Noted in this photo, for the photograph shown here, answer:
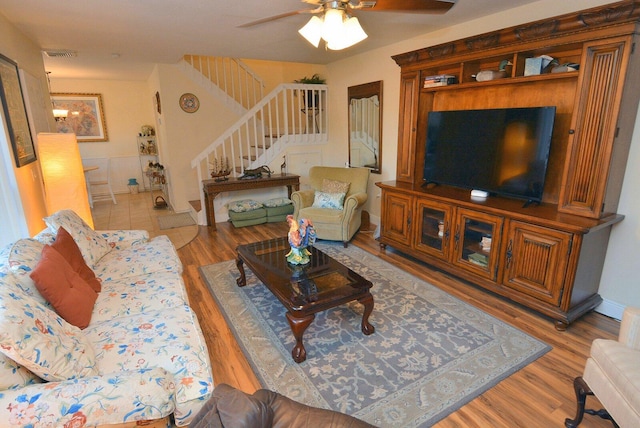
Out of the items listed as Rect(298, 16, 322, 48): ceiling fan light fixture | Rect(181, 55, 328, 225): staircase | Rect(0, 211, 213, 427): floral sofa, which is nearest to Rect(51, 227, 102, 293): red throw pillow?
Rect(0, 211, 213, 427): floral sofa

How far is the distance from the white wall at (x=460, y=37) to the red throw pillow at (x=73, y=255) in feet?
11.9

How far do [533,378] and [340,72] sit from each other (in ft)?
15.7

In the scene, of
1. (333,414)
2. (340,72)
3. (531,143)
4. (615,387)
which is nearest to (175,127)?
(340,72)

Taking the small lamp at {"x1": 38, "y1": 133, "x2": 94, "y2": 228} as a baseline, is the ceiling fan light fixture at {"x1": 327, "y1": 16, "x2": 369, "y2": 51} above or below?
above

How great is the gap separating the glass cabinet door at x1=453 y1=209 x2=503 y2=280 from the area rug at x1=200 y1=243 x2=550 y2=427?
1.31 feet

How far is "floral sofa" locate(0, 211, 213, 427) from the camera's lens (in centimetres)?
119

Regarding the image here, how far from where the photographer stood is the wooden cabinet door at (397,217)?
3678mm

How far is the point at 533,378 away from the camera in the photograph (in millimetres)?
2035

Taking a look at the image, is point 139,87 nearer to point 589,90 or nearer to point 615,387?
point 589,90

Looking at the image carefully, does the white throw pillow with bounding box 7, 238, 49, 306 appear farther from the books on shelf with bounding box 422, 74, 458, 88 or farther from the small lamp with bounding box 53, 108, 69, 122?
the small lamp with bounding box 53, 108, 69, 122

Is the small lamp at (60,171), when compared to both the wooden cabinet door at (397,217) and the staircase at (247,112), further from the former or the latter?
the wooden cabinet door at (397,217)

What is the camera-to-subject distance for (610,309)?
266 centimetres

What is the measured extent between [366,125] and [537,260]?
10.1 feet

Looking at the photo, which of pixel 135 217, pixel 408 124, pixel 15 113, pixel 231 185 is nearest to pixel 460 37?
pixel 408 124
